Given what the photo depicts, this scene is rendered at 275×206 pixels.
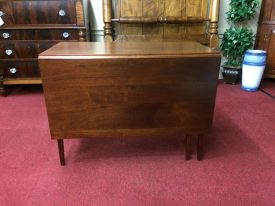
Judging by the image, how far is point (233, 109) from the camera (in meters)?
2.35

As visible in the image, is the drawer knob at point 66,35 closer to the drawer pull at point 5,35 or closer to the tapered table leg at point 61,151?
the drawer pull at point 5,35

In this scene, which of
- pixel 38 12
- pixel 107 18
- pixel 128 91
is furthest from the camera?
pixel 107 18

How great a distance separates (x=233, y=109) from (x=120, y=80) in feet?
4.95

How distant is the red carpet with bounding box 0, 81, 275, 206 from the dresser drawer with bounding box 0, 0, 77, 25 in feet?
3.36

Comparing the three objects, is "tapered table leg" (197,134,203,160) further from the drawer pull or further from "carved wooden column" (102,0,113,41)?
the drawer pull

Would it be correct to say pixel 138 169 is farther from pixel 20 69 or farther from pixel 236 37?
pixel 236 37

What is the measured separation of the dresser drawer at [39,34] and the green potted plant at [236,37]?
5.98 feet

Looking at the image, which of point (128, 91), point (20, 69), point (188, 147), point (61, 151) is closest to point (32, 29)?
point (20, 69)

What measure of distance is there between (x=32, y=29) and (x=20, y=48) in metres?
0.24

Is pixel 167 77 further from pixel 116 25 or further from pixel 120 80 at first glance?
pixel 116 25

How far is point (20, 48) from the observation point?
2492mm

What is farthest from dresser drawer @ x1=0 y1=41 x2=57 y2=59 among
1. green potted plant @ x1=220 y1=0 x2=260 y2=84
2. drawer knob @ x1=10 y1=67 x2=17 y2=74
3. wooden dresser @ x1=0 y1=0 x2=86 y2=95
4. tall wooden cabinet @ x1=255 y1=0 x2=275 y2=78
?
tall wooden cabinet @ x1=255 y1=0 x2=275 y2=78

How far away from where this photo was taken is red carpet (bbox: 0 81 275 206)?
125 centimetres

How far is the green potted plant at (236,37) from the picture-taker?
9.23 ft
